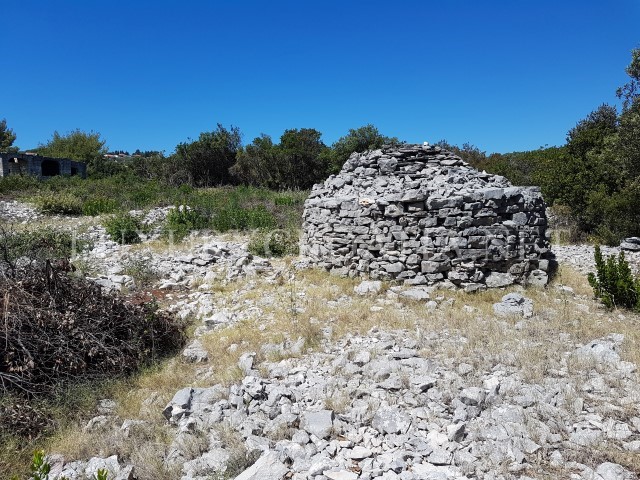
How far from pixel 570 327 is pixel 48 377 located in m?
6.62

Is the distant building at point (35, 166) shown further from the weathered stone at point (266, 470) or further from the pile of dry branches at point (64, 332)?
the weathered stone at point (266, 470)

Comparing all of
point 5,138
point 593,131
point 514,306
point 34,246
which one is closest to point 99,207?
point 34,246

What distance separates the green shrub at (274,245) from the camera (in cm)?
1103

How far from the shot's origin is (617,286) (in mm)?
6523

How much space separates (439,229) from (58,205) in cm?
1824

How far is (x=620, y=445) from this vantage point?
10.4 feet

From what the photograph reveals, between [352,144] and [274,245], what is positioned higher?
[352,144]

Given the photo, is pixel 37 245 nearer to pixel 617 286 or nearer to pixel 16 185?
pixel 617 286

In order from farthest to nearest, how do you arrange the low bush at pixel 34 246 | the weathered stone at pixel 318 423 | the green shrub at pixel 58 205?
the green shrub at pixel 58 205 → the low bush at pixel 34 246 → the weathered stone at pixel 318 423

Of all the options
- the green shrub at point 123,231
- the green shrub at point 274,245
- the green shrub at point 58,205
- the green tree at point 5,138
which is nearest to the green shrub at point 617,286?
the green shrub at point 274,245

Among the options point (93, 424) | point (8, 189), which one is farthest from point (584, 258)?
point (8, 189)

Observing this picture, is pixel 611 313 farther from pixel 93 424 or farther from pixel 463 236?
pixel 93 424

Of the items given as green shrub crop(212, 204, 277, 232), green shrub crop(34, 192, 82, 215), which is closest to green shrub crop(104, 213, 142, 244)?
green shrub crop(212, 204, 277, 232)

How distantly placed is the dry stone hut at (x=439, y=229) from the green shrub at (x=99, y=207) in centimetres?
1384
